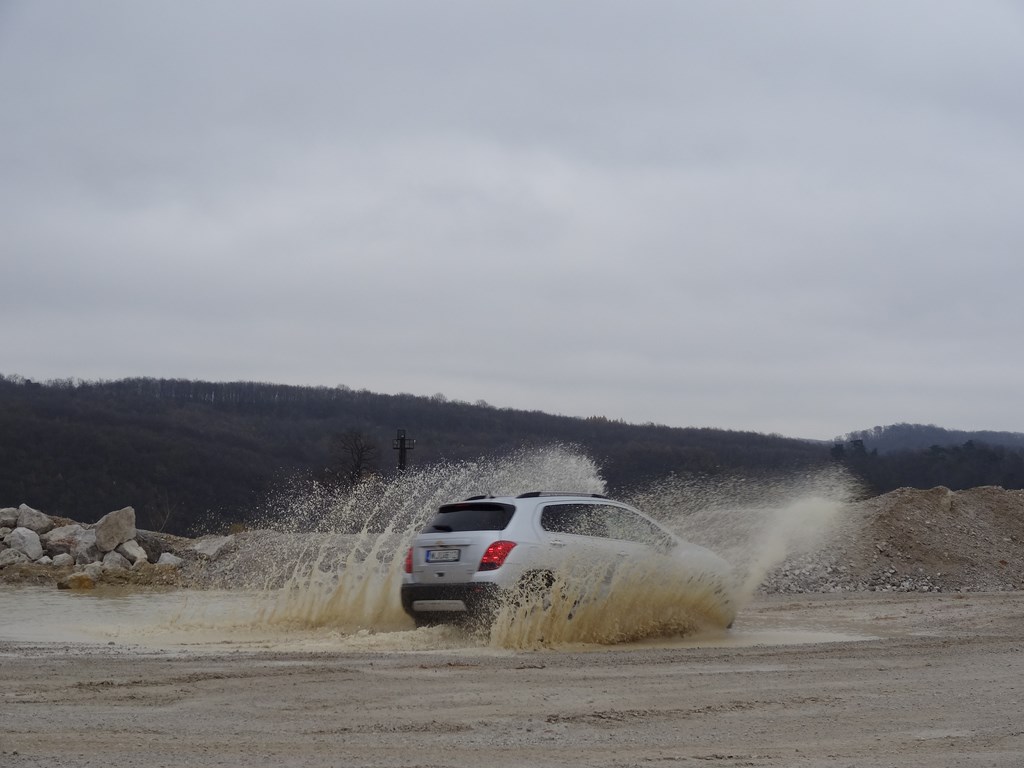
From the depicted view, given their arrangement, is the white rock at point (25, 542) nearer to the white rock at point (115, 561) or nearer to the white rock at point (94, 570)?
the white rock at point (115, 561)

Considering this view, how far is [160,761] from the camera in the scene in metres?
5.95

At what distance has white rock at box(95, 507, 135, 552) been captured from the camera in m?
30.9

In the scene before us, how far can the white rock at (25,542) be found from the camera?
30491 mm

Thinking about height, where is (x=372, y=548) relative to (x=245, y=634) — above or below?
above

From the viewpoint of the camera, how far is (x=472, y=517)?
12.9 m

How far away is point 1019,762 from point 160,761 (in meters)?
4.72

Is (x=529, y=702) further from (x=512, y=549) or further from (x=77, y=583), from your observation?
(x=77, y=583)

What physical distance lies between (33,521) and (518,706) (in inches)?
1115

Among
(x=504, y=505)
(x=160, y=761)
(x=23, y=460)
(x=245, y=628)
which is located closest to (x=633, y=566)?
(x=504, y=505)

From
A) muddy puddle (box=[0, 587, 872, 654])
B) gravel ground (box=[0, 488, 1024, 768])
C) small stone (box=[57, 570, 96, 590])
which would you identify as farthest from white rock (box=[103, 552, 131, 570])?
gravel ground (box=[0, 488, 1024, 768])

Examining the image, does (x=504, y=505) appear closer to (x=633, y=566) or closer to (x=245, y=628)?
(x=633, y=566)

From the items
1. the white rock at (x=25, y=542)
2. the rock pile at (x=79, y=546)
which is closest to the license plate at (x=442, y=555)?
the rock pile at (x=79, y=546)

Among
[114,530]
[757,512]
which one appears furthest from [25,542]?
[757,512]

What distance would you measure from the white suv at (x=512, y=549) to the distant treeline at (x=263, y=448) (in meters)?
37.3
